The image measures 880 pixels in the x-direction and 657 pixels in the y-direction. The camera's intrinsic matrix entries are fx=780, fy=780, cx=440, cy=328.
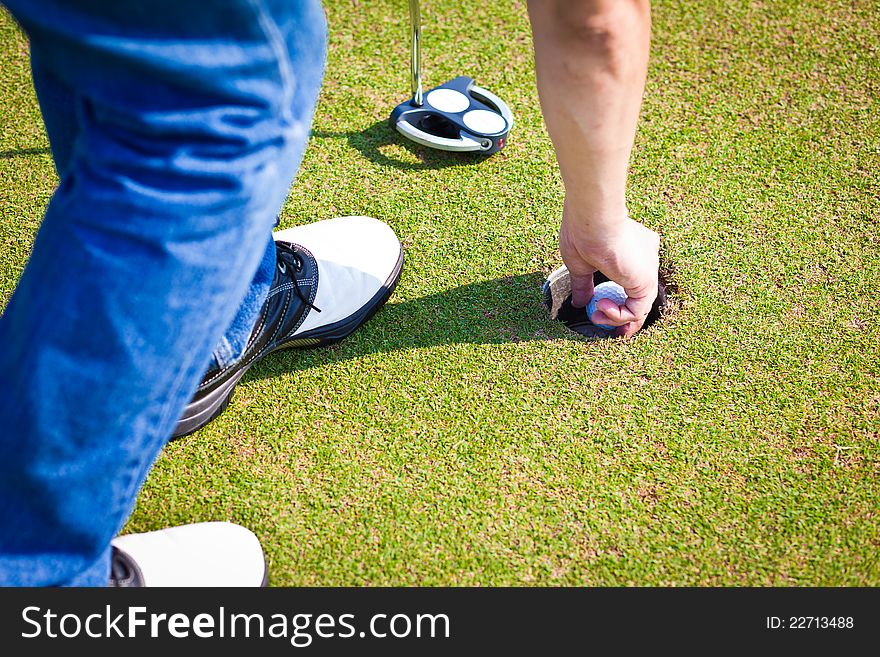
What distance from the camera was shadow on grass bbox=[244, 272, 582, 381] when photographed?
1.78 meters

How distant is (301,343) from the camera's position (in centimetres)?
176

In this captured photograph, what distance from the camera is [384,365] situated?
1.76m

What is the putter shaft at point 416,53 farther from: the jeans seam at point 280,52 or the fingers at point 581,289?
the jeans seam at point 280,52

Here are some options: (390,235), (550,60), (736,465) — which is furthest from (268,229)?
(736,465)

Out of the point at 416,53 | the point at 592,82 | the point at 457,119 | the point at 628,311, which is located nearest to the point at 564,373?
the point at 628,311

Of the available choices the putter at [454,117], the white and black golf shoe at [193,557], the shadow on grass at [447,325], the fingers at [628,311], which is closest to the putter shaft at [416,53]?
the putter at [454,117]

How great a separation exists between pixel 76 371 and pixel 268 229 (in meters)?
0.32

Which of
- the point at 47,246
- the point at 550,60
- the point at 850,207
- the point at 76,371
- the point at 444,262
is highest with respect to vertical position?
the point at 550,60

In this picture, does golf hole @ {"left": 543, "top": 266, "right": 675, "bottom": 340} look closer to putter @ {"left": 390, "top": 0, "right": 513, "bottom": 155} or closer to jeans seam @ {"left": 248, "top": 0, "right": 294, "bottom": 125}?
putter @ {"left": 390, "top": 0, "right": 513, "bottom": 155}

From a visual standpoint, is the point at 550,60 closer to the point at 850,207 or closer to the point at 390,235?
the point at 390,235

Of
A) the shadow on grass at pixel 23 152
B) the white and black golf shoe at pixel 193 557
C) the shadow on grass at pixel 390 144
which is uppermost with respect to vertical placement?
the shadow on grass at pixel 390 144

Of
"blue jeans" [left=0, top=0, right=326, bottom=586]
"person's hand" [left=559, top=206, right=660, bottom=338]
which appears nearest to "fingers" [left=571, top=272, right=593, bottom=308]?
"person's hand" [left=559, top=206, right=660, bottom=338]

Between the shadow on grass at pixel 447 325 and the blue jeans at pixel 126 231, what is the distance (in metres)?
0.70

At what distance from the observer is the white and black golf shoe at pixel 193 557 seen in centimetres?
129
